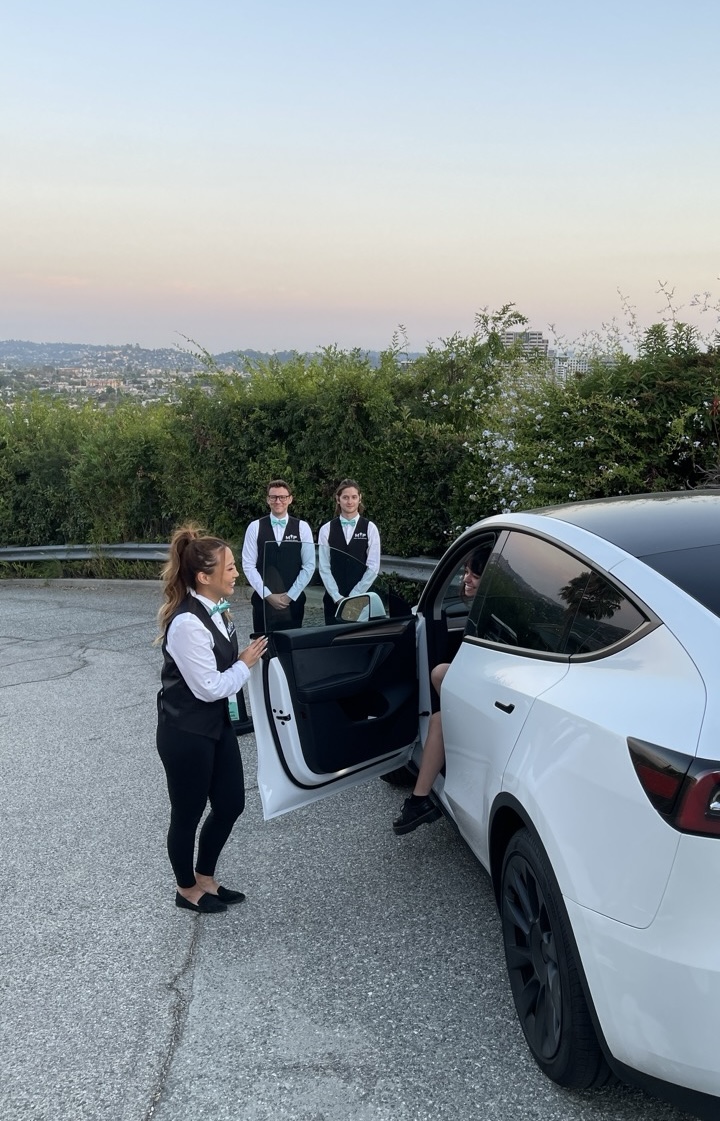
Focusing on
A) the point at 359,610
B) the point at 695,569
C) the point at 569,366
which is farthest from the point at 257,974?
the point at 569,366

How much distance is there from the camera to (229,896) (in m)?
4.19

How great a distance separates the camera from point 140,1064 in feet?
10.2

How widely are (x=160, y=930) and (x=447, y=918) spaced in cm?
123

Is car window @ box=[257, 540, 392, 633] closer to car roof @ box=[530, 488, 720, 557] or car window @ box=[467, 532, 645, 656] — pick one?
car window @ box=[467, 532, 645, 656]

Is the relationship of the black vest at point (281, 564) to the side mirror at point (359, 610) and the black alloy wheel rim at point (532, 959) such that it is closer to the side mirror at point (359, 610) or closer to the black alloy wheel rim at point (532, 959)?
the side mirror at point (359, 610)

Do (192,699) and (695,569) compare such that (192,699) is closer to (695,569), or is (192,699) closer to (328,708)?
(328,708)

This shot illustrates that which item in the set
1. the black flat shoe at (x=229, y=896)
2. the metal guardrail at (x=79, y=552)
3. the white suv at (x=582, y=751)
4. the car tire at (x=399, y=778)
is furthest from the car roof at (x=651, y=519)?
the metal guardrail at (x=79, y=552)

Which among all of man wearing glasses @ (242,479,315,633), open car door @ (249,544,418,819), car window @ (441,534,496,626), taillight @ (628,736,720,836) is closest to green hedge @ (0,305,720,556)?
car window @ (441,534,496,626)

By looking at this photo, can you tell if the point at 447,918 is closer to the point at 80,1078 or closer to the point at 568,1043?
the point at 568,1043

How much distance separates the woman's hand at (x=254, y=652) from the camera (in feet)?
13.1

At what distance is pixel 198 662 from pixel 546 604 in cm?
148

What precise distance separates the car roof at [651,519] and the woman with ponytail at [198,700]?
1427mm

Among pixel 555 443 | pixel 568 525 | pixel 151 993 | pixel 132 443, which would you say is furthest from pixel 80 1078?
pixel 132 443

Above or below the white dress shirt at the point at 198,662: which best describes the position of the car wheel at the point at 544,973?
below
